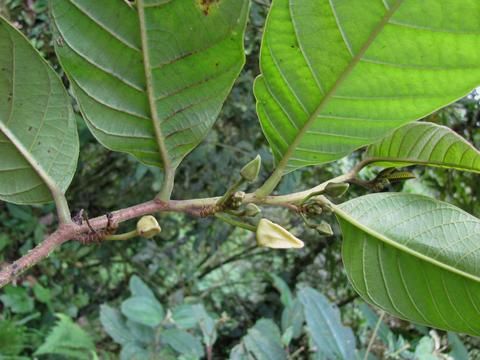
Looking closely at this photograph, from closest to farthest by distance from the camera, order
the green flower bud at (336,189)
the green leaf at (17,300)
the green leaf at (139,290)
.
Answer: the green flower bud at (336,189)
the green leaf at (139,290)
the green leaf at (17,300)

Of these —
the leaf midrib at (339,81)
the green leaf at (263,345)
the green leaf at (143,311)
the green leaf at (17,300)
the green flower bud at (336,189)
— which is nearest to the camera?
the leaf midrib at (339,81)

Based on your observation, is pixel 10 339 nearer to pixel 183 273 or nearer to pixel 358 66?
pixel 183 273

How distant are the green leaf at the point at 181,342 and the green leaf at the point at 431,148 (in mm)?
951

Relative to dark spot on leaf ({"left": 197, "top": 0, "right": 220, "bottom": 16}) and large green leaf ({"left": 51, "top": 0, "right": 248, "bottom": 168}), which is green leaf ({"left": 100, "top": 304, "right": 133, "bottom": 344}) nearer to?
large green leaf ({"left": 51, "top": 0, "right": 248, "bottom": 168})

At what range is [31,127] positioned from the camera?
54 centimetres

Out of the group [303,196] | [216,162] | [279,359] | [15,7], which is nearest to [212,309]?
[216,162]

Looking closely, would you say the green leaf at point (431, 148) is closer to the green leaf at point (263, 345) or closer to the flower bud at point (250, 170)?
the flower bud at point (250, 170)

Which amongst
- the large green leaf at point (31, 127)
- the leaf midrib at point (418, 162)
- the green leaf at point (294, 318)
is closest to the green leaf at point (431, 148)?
the leaf midrib at point (418, 162)

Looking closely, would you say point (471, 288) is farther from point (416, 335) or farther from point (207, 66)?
point (416, 335)

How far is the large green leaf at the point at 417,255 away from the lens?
22.7 inches

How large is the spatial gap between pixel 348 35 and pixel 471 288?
0.30m

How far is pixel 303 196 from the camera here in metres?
0.59

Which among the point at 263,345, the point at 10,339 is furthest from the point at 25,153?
the point at 10,339

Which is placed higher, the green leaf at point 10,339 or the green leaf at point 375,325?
the green leaf at point 375,325
